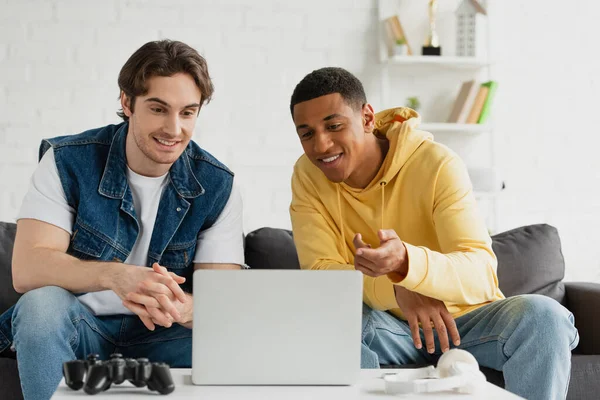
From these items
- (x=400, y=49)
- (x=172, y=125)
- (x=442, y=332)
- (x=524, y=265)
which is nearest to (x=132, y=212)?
(x=172, y=125)

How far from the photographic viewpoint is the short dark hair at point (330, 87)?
2.18 metres

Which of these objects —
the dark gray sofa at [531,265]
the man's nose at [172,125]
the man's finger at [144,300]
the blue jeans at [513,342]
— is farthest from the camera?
the dark gray sofa at [531,265]

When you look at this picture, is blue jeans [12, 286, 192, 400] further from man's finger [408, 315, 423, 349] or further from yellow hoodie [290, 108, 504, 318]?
man's finger [408, 315, 423, 349]

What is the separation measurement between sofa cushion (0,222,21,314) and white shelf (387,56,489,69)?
1.85 meters

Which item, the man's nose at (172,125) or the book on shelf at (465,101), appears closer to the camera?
the man's nose at (172,125)

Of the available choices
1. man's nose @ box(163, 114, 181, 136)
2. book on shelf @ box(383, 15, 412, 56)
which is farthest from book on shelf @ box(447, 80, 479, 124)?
man's nose @ box(163, 114, 181, 136)

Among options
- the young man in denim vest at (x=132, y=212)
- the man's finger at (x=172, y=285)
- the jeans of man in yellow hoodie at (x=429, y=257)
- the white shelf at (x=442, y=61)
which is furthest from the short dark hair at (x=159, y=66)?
the white shelf at (x=442, y=61)

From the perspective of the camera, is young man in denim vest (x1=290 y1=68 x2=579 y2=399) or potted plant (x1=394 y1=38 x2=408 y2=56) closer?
young man in denim vest (x1=290 y1=68 x2=579 y2=399)

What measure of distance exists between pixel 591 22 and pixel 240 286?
304 cm

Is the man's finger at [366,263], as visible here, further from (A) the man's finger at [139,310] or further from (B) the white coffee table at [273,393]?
(A) the man's finger at [139,310]

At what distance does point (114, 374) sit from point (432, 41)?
2.71 metres

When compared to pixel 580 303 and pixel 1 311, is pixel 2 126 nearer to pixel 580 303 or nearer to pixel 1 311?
pixel 1 311

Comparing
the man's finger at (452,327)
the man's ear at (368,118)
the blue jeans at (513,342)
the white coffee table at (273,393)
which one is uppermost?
the man's ear at (368,118)

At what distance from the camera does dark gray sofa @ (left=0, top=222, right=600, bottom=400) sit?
2463 millimetres
